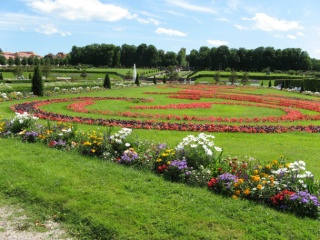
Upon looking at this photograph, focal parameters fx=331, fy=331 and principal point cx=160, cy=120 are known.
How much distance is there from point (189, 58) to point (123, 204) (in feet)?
374

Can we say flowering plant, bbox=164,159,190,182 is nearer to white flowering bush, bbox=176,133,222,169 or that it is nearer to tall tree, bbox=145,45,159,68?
white flowering bush, bbox=176,133,222,169

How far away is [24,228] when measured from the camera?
4652 mm

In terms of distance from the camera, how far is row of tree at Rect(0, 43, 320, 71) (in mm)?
96375

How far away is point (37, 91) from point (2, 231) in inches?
819

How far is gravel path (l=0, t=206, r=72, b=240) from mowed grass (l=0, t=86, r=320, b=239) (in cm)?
16

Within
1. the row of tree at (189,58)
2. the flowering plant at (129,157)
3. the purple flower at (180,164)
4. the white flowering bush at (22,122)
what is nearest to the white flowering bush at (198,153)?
the purple flower at (180,164)

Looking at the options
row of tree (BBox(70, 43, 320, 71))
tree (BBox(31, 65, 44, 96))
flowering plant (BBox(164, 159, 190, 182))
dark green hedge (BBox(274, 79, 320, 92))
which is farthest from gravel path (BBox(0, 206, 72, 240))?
row of tree (BBox(70, 43, 320, 71))

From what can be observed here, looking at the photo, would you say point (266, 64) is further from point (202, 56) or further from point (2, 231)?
point (2, 231)

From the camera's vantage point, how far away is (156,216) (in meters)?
4.89

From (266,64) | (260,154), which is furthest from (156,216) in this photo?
(266,64)

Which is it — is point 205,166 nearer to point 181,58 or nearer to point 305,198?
point 305,198

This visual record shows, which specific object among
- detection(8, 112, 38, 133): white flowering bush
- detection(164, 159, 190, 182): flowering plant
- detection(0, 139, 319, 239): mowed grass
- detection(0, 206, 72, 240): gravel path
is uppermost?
detection(8, 112, 38, 133): white flowering bush

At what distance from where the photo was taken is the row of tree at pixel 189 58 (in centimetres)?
9638

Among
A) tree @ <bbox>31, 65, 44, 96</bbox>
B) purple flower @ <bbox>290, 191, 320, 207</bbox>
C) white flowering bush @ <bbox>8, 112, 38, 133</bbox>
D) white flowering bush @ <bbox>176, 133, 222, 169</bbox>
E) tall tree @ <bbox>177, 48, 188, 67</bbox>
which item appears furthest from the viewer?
tall tree @ <bbox>177, 48, 188, 67</bbox>
